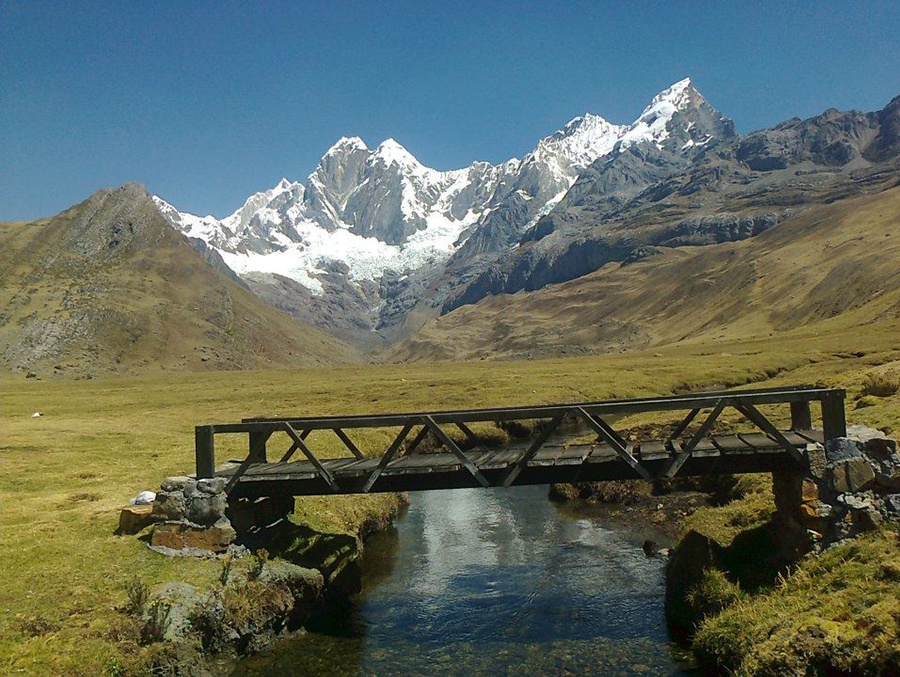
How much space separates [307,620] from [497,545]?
1106 cm

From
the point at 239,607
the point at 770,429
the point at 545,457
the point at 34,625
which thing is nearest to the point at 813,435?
the point at 770,429

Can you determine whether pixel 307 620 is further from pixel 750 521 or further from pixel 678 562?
pixel 750 521

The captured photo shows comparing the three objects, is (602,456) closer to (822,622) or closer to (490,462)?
(490,462)

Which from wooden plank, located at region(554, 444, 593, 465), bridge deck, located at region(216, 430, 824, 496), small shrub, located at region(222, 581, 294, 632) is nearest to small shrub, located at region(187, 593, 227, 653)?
small shrub, located at region(222, 581, 294, 632)

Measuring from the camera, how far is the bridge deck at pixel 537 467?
19438 mm

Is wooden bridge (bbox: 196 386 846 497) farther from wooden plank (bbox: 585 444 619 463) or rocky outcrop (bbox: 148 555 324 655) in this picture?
rocky outcrop (bbox: 148 555 324 655)

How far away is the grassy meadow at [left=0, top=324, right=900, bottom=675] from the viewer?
1557 centimetres

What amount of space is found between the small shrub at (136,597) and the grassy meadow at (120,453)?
32 cm

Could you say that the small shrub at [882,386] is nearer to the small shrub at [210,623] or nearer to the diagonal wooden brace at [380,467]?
the diagonal wooden brace at [380,467]

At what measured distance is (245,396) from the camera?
83812 millimetres

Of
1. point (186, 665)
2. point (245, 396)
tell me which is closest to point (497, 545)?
point (186, 665)

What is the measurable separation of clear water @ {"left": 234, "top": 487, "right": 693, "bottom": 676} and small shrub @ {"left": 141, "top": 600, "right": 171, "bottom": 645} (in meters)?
2.21

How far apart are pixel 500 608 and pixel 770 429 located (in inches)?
380

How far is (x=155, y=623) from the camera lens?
51.6 ft
